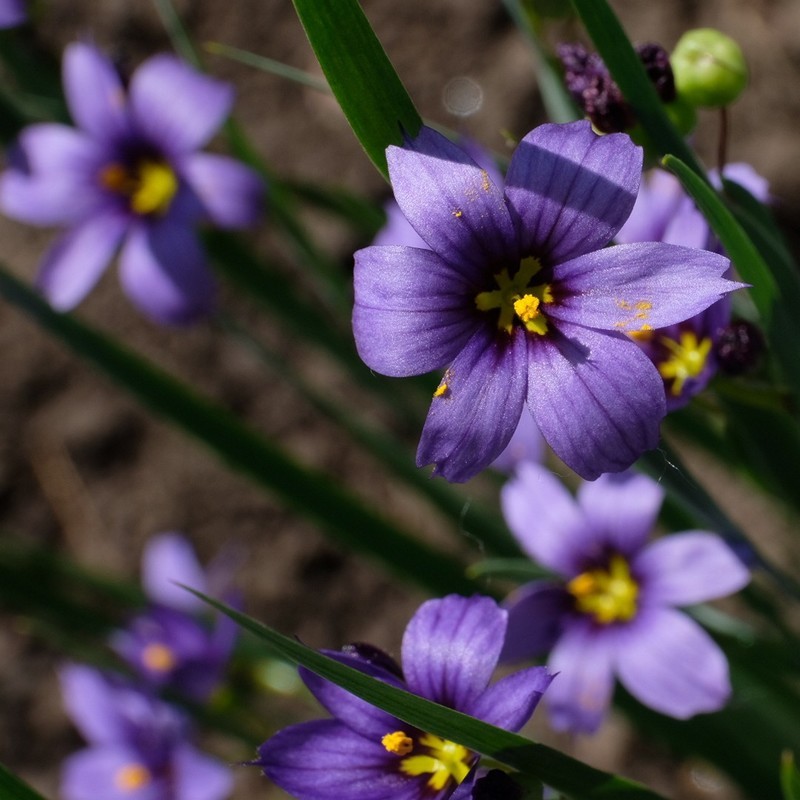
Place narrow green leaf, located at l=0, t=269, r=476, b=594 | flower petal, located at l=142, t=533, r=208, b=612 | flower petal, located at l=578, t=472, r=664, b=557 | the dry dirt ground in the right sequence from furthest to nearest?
the dry dirt ground
flower petal, located at l=142, t=533, r=208, b=612
narrow green leaf, located at l=0, t=269, r=476, b=594
flower petal, located at l=578, t=472, r=664, b=557

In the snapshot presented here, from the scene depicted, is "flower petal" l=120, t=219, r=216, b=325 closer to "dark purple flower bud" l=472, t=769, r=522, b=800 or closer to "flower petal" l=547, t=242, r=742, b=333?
"flower petal" l=547, t=242, r=742, b=333

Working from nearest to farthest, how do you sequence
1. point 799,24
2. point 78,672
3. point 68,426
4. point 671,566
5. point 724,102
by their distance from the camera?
point 724,102 → point 671,566 → point 78,672 → point 799,24 → point 68,426

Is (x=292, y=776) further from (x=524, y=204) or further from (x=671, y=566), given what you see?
(x=671, y=566)

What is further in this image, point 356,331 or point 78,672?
point 78,672

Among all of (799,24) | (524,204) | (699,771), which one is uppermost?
(799,24)

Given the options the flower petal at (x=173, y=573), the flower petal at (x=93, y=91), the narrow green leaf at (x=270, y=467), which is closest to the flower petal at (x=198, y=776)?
the flower petal at (x=173, y=573)

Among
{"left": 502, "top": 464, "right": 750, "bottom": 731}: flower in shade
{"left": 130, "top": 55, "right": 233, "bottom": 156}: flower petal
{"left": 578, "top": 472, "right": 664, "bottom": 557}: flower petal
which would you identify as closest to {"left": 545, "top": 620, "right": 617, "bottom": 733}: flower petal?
{"left": 502, "top": 464, "right": 750, "bottom": 731}: flower in shade

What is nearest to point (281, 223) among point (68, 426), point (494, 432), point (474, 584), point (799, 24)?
point (474, 584)

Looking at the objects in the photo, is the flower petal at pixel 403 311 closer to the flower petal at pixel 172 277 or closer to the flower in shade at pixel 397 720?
the flower in shade at pixel 397 720

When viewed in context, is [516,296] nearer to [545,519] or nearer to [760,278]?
[760,278]
